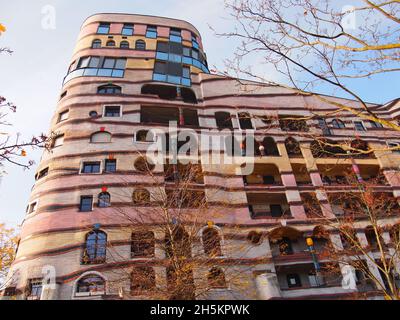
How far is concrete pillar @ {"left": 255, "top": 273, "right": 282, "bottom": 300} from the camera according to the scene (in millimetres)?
→ 13234

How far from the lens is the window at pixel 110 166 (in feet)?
53.8

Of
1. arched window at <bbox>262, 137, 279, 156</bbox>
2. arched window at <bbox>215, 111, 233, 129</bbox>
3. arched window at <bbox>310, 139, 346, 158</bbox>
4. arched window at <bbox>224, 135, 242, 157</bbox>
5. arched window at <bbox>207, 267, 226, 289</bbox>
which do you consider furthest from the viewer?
arched window at <bbox>215, 111, 233, 129</bbox>

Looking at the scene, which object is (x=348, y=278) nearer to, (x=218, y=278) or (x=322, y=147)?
(x=218, y=278)

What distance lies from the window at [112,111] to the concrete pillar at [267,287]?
43.4 ft

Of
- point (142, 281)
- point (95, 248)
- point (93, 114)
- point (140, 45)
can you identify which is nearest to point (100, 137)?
point (93, 114)

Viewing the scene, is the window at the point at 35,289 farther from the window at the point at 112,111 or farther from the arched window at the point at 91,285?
the window at the point at 112,111

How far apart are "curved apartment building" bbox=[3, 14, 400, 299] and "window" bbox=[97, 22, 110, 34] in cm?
12

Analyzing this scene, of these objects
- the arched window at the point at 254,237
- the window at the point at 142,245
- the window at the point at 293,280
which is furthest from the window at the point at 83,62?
the window at the point at 293,280

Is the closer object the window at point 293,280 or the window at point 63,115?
the window at point 293,280

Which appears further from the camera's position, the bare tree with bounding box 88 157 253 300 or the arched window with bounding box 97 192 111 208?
the arched window with bounding box 97 192 111 208

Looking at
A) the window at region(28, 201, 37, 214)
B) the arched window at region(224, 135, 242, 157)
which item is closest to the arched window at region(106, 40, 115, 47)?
the arched window at region(224, 135, 242, 157)

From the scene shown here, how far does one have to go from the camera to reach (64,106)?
63.5ft

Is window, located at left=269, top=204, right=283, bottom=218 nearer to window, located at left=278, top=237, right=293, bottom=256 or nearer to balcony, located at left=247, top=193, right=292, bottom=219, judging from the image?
balcony, located at left=247, top=193, right=292, bottom=219
